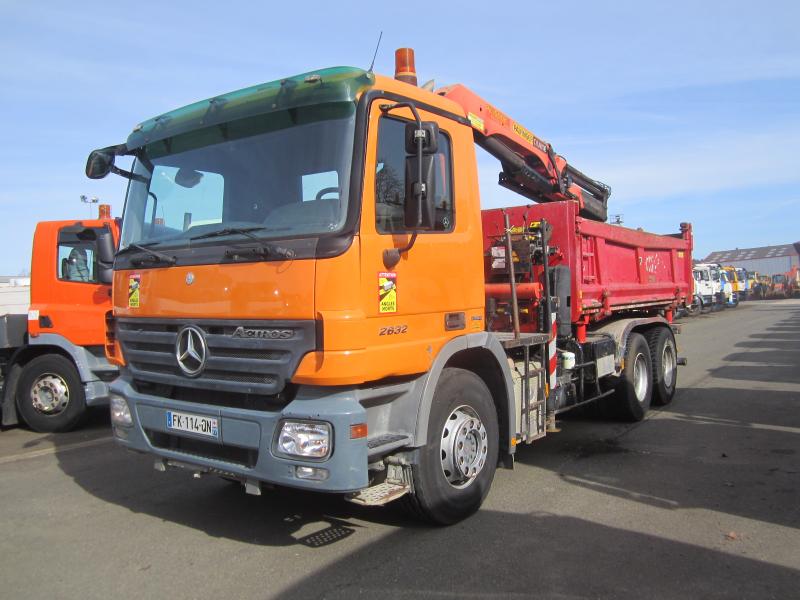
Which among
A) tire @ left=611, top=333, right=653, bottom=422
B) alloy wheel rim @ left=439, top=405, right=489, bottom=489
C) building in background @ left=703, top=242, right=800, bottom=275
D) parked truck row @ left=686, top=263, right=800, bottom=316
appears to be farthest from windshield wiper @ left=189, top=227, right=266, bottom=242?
building in background @ left=703, top=242, right=800, bottom=275

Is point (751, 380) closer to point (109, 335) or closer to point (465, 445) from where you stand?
point (465, 445)

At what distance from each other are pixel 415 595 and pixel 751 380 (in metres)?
9.28

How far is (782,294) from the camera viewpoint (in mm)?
53750

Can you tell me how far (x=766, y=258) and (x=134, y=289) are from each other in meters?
88.9

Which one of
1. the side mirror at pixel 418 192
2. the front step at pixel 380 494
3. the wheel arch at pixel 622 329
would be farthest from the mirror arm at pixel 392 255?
the wheel arch at pixel 622 329

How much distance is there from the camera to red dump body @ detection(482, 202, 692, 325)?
6.41 metres

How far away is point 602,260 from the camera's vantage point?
7.07 meters

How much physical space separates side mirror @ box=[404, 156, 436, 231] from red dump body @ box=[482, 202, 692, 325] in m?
2.48

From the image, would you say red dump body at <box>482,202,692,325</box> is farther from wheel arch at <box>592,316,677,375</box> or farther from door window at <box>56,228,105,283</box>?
door window at <box>56,228,105,283</box>

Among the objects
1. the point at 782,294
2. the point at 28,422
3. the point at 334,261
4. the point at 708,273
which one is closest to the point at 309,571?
the point at 334,261

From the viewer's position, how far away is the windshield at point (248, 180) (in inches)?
147

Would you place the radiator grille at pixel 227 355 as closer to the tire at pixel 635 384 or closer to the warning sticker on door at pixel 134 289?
the warning sticker on door at pixel 134 289

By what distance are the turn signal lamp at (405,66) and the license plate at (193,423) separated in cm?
273

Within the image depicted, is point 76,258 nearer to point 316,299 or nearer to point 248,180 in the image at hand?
point 248,180
